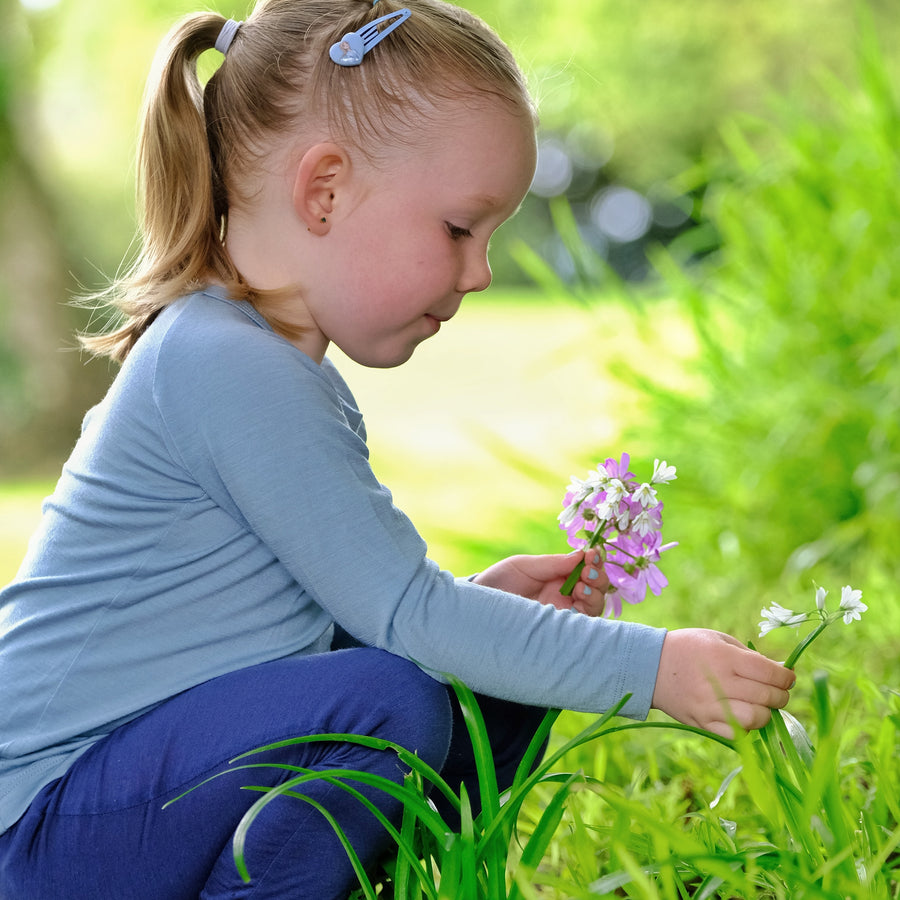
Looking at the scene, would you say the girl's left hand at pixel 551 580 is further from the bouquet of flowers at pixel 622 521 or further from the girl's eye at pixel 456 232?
the girl's eye at pixel 456 232

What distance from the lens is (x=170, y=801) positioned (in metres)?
1.00

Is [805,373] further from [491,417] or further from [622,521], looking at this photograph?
[491,417]

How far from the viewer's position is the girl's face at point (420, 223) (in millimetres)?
1133

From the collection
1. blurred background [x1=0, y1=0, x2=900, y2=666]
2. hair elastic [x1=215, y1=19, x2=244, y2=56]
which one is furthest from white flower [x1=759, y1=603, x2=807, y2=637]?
hair elastic [x1=215, y1=19, x2=244, y2=56]

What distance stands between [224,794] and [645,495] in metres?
0.48

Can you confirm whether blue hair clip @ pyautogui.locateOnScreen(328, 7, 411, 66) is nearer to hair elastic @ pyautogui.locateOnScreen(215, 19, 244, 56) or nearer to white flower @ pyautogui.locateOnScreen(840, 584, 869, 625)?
hair elastic @ pyautogui.locateOnScreen(215, 19, 244, 56)

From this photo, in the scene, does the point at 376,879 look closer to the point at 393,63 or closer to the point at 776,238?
the point at 393,63

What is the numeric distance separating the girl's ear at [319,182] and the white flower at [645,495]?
0.41 metres

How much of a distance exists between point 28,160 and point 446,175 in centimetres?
645

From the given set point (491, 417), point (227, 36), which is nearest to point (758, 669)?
point (227, 36)

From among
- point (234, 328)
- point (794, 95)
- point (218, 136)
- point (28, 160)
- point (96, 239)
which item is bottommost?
point (96, 239)

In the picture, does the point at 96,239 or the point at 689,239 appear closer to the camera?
the point at 689,239

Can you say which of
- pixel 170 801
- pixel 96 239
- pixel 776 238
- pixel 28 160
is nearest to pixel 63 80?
pixel 28 160

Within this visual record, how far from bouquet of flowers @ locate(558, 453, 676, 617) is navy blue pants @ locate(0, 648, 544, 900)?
22cm
